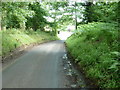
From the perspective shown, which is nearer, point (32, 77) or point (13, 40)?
point (32, 77)

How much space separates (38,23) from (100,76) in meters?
27.8

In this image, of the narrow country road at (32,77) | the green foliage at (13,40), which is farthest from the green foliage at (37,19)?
the narrow country road at (32,77)

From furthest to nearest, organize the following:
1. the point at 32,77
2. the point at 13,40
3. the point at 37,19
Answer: the point at 37,19, the point at 13,40, the point at 32,77

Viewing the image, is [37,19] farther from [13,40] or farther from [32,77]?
[32,77]

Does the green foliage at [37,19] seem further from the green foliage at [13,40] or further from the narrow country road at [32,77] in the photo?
the narrow country road at [32,77]

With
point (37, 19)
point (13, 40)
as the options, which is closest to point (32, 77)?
point (13, 40)

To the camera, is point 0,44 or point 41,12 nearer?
point 0,44

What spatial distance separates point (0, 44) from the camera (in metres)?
12.2

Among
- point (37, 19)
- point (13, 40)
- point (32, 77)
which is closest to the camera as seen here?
point (32, 77)

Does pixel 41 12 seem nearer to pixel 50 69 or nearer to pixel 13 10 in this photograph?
pixel 13 10

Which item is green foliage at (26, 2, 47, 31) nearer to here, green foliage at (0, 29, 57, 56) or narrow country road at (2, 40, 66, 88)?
green foliage at (0, 29, 57, 56)

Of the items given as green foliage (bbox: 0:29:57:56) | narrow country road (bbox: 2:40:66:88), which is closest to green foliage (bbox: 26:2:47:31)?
green foliage (bbox: 0:29:57:56)

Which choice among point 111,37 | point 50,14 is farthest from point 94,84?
point 50,14

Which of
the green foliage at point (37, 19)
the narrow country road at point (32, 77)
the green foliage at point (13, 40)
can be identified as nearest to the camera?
the narrow country road at point (32, 77)
